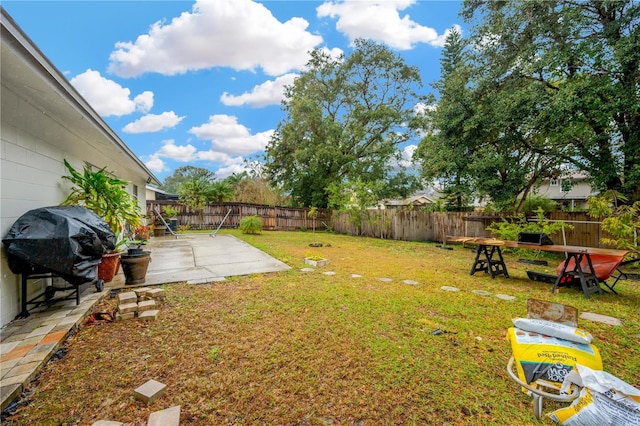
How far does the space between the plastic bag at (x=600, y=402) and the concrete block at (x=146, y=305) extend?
3629 millimetres

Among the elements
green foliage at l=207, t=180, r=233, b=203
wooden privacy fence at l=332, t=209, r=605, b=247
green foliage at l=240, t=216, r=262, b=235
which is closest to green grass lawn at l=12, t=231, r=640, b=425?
wooden privacy fence at l=332, t=209, r=605, b=247

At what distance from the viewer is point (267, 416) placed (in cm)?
157

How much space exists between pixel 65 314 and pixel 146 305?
2.29ft

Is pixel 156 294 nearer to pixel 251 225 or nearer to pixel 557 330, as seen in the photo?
pixel 557 330

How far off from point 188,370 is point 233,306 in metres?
1.31

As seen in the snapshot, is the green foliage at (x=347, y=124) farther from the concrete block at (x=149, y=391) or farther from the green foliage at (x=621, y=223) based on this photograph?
the concrete block at (x=149, y=391)

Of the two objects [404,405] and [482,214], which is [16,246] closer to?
[404,405]

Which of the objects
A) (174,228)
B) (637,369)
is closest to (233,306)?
(637,369)

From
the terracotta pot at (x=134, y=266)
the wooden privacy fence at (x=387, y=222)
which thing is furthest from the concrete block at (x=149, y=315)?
the wooden privacy fence at (x=387, y=222)

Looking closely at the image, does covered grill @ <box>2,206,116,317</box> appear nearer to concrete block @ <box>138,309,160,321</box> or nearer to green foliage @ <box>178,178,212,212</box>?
concrete block @ <box>138,309,160,321</box>

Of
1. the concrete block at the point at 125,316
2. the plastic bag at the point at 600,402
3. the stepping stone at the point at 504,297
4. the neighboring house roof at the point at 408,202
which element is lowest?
the stepping stone at the point at 504,297

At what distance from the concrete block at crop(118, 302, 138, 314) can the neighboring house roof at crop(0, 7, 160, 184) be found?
2.10 m

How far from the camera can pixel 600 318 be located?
3.04 meters

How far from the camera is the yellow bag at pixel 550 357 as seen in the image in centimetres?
153
